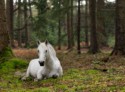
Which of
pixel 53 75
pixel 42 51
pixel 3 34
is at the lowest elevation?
pixel 53 75

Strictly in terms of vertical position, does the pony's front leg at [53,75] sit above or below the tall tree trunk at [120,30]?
below

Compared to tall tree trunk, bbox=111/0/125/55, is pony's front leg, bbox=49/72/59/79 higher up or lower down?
lower down

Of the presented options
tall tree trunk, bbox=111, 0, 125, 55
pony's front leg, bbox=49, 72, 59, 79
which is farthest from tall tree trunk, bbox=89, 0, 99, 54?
pony's front leg, bbox=49, 72, 59, 79

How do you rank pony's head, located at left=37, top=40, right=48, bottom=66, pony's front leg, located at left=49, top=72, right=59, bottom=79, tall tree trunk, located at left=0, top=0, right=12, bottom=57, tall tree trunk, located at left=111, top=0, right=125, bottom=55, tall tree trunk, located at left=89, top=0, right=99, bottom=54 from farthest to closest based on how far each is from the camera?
tall tree trunk, located at left=89, top=0, right=99, bottom=54 < tall tree trunk, located at left=111, top=0, right=125, bottom=55 < tall tree trunk, located at left=0, top=0, right=12, bottom=57 < pony's front leg, located at left=49, top=72, right=59, bottom=79 < pony's head, located at left=37, top=40, right=48, bottom=66

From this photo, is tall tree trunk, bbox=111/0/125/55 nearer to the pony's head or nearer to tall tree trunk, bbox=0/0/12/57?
tall tree trunk, bbox=0/0/12/57

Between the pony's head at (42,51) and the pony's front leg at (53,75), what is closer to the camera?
the pony's head at (42,51)

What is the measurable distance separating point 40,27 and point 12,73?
816 inches

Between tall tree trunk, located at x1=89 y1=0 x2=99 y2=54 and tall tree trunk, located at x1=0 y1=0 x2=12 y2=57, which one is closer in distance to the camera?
tall tree trunk, located at x1=0 y1=0 x2=12 y2=57

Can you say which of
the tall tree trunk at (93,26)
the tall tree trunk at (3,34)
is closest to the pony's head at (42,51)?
the tall tree trunk at (3,34)

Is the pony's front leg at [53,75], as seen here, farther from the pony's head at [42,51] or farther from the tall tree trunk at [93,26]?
the tall tree trunk at [93,26]

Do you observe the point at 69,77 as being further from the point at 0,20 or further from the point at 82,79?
the point at 0,20

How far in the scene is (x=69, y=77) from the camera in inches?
436

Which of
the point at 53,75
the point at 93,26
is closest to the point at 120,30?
the point at 93,26

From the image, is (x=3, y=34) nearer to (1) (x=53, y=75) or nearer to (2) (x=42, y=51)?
(1) (x=53, y=75)
